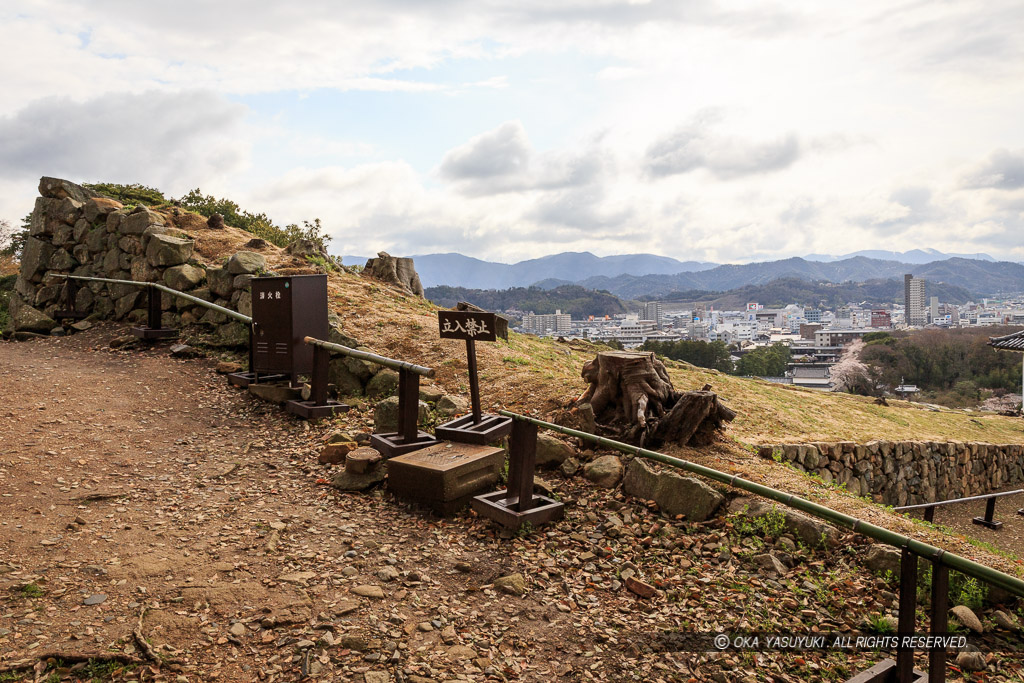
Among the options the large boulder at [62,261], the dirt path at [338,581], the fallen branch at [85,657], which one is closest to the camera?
the fallen branch at [85,657]

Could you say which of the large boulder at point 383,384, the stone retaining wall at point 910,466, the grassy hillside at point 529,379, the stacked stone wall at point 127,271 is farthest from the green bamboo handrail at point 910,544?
the stacked stone wall at point 127,271

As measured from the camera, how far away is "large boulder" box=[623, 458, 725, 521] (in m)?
5.16

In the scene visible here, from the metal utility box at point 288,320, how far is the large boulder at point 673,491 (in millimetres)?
4264

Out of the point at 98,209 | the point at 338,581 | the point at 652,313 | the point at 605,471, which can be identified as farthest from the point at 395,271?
the point at 652,313

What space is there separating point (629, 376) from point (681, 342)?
4252cm

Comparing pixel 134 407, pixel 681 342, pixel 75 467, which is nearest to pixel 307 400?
pixel 134 407

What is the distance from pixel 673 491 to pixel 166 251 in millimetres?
9990

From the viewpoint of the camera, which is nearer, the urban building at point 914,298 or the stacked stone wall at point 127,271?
the stacked stone wall at point 127,271

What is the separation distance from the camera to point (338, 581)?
4113 mm

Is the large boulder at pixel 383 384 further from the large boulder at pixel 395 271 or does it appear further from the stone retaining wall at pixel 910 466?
the large boulder at pixel 395 271

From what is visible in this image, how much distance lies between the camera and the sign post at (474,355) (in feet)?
18.5

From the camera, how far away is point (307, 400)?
25.5 ft

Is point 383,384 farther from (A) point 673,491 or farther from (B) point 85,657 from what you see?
(B) point 85,657

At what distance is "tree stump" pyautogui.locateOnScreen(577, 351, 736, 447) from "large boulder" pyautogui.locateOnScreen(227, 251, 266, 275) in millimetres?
6339
